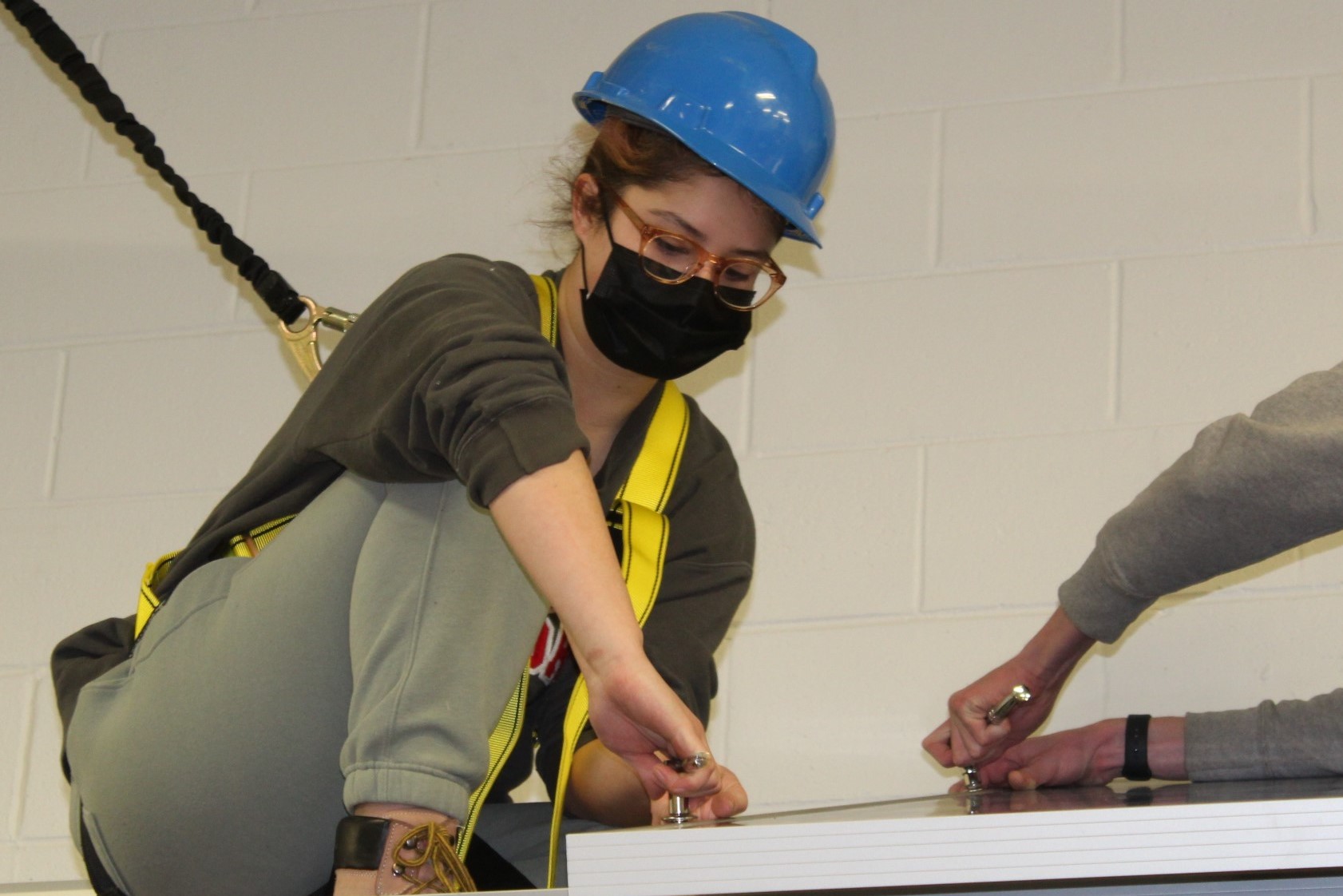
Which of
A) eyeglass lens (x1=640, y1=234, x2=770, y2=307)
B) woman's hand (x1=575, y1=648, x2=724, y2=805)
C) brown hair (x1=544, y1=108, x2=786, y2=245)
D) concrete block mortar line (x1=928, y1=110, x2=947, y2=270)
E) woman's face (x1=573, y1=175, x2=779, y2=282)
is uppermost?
concrete block mortar line (x1=928, y1=110, x2=947, y2=270)

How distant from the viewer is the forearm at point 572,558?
1.02 metres

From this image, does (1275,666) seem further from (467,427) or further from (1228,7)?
(467,427)

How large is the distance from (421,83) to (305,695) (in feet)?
4.30

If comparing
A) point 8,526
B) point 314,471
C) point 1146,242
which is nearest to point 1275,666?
point 1146,242

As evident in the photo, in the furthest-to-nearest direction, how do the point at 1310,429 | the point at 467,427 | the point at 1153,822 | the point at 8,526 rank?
the point at 8,526
the point at 1310,429
the point at 467,427
the point at 1153,822

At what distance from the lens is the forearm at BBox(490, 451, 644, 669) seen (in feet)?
3.34

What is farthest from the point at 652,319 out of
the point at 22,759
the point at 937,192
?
the point at 22,759

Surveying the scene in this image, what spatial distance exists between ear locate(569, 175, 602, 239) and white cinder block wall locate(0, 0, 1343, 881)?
20.4 inches

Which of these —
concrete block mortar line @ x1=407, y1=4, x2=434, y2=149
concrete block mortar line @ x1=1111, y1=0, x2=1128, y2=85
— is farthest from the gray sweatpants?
concrete block mortar line @ x1=1111, y1=0, x2=1128, y2=85

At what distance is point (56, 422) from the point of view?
7.27ft

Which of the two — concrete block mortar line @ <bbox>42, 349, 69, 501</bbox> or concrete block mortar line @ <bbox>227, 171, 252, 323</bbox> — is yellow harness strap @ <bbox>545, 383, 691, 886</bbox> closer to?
concrete block mortar line @ <bbox>227, 171, 252, 323</bbox>

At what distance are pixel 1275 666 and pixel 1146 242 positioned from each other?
1.72ft

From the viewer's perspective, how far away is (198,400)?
2182 millimetres

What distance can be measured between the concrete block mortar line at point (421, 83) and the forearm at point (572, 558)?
1283mm
